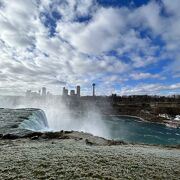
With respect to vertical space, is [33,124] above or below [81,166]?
below

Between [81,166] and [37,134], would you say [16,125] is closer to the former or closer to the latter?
[37,134]

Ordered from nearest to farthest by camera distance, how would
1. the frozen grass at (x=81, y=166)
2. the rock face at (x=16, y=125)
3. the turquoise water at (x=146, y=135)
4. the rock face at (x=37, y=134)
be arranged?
the frozen grass at (x=81, y=166), the rock face at (x=37, y=134), the rock face at (x=16, y=125), the turquoise water at (x=146, y=135)

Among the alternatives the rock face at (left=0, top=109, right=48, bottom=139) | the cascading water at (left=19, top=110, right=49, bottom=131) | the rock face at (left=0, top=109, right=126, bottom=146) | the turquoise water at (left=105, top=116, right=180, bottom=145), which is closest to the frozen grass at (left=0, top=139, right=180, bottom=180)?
the rock face at (left=0, top=109, right=126, bottom=146)

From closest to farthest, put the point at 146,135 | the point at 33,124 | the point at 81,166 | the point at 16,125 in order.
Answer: the point at 81,166 < the point at 16,125 < the point at 33,124 < the point at 146,135

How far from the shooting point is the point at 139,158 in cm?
738

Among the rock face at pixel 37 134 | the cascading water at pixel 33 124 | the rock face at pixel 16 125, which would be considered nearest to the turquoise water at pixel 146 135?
the cascading water at pixel 33 124

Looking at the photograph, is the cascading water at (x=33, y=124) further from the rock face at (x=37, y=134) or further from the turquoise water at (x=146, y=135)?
the turquoise water at (x=146, y=135)

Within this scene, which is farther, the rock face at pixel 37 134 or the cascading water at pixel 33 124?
the cascading water at pixel 33 124

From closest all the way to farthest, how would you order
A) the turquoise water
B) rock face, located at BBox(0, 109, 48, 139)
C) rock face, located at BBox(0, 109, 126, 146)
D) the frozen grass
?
the frozen grass → rock face, located at BBox(0, 109, 126, 146) → rock face, located at BBox(0, 109, 48, 139) → the turquoise water

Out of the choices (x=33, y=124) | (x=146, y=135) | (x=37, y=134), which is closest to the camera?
(x=37, y=134)

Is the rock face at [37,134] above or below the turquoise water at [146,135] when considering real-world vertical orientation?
above

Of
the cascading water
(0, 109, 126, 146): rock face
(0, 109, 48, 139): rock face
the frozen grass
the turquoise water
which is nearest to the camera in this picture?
the frozen grass

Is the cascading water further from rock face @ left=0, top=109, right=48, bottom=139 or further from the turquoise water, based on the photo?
the turquoise water

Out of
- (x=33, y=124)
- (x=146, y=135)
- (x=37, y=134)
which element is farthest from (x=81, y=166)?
(x=146, y=135)
